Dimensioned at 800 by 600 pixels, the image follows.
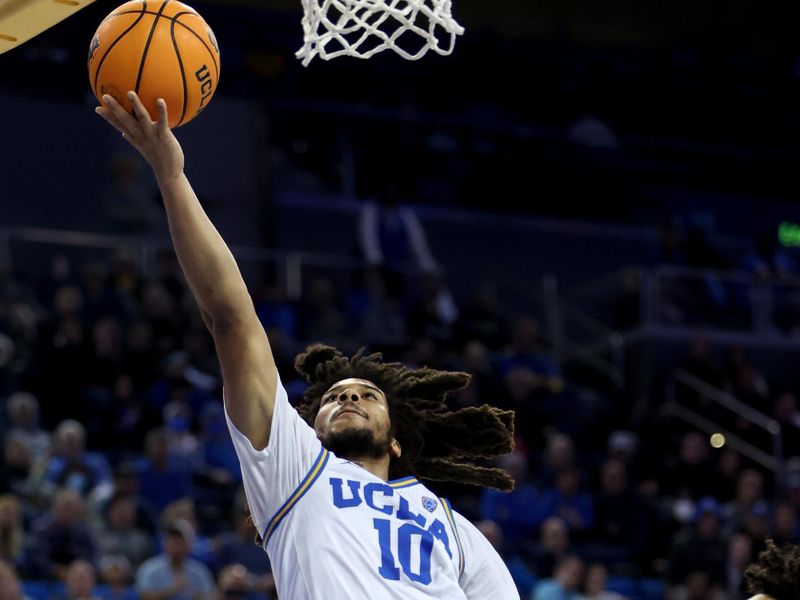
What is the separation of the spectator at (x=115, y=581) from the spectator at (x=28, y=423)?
130cm

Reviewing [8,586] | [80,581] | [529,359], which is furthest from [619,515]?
[8,586]

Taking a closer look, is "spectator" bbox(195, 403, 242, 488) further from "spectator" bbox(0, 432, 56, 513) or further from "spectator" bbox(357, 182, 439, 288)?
"spectator" bbox(357, 182, 439, 288)

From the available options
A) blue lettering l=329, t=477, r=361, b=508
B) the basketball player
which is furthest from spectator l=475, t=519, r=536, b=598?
blue lettering l=329, t=477, r=361, b=508

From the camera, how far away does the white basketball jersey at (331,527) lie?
3787 mm

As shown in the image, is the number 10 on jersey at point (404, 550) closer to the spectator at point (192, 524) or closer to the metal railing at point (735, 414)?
the spectator at point (192, 524)

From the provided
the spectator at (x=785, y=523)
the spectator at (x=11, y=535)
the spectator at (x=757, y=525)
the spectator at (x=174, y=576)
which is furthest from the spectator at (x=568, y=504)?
the spectator at (x=11, y=535)

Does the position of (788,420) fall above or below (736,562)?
above

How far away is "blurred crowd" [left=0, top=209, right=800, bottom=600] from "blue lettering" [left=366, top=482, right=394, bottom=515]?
4.26m

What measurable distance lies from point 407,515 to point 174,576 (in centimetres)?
496

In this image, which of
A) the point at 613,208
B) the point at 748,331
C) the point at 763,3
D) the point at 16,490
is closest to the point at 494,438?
the point at 16,490

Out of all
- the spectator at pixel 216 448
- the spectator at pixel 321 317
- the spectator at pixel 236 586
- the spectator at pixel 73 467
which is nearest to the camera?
the spectator at pixel 236 586

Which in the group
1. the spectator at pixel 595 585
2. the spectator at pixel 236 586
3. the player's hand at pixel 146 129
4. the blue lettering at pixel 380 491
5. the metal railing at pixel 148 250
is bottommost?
the spectator at pixel 595 585

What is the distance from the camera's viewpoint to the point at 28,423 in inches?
391

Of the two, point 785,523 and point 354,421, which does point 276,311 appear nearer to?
point 785,523
